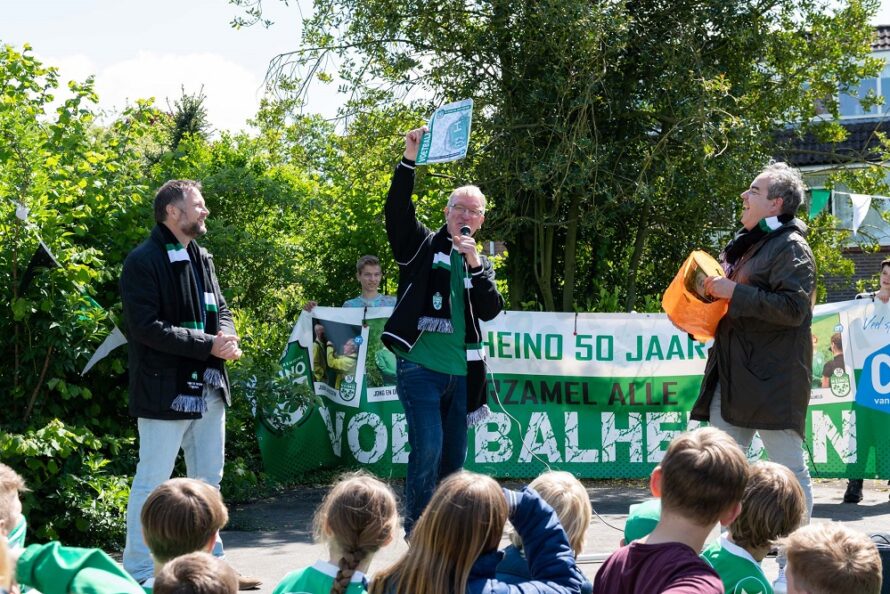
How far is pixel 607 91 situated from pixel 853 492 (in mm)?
4270

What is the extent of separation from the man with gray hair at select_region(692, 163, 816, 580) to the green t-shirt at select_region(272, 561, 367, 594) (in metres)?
3.23

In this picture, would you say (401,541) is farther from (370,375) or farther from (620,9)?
(620,9)

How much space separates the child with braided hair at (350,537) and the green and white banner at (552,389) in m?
6.20

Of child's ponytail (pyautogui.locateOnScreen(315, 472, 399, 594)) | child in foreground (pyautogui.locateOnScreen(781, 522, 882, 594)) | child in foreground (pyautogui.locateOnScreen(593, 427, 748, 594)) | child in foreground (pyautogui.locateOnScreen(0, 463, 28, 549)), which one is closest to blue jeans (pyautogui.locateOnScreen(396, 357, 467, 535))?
child's ponytail (pyautogui.locateOnScreen(315, 472, 399, 594))

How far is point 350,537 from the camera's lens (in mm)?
3307

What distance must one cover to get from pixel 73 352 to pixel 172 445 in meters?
1.52

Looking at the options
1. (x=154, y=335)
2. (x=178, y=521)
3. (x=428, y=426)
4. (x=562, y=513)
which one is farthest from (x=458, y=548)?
(x=154, y=335)

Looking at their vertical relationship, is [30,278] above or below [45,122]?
below

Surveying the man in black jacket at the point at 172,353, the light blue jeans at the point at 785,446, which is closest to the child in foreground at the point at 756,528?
the light blue jeans at the point at 785,446

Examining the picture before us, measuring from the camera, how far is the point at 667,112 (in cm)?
1084

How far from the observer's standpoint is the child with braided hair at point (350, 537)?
329 centimetres

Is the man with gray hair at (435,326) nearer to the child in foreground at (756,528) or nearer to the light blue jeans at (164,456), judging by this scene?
the light blue jeans at (164,456)

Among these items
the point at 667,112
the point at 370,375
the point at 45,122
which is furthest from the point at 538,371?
the point at 45,122

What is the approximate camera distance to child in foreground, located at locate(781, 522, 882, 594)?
2787mm
